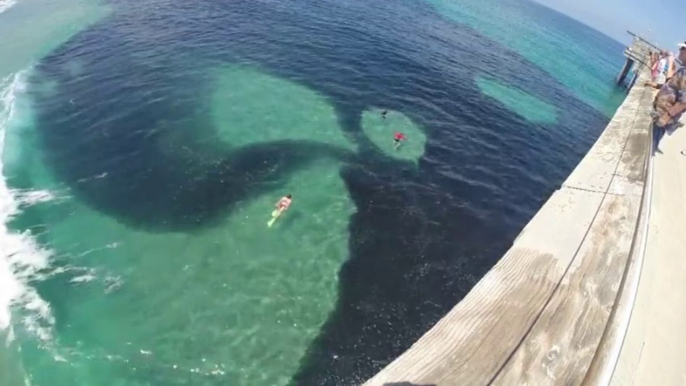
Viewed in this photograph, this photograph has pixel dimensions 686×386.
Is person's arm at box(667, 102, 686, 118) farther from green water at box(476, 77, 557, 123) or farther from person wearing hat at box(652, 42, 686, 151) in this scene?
green water at box(476, 77, 557, 123)

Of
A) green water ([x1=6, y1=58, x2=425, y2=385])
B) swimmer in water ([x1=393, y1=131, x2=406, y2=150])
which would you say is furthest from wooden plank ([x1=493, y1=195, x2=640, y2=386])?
swimmer in water ([x1=393, y1=131, x2=406, y2=150])

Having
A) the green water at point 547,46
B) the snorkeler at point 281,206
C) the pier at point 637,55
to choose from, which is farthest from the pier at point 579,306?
the pier at point 637,55

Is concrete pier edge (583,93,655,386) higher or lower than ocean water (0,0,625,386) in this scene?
higher

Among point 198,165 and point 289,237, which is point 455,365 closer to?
point 289,237

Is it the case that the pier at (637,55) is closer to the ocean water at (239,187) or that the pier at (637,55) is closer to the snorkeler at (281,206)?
the ocean water at (239,187)

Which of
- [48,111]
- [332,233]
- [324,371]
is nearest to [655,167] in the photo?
[332,233]

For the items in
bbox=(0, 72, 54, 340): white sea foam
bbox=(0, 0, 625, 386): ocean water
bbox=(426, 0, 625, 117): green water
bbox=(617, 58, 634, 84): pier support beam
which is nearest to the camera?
bbox=(0, 72, 54, 340): white sea foam

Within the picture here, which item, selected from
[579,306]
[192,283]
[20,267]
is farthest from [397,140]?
[20,267]
